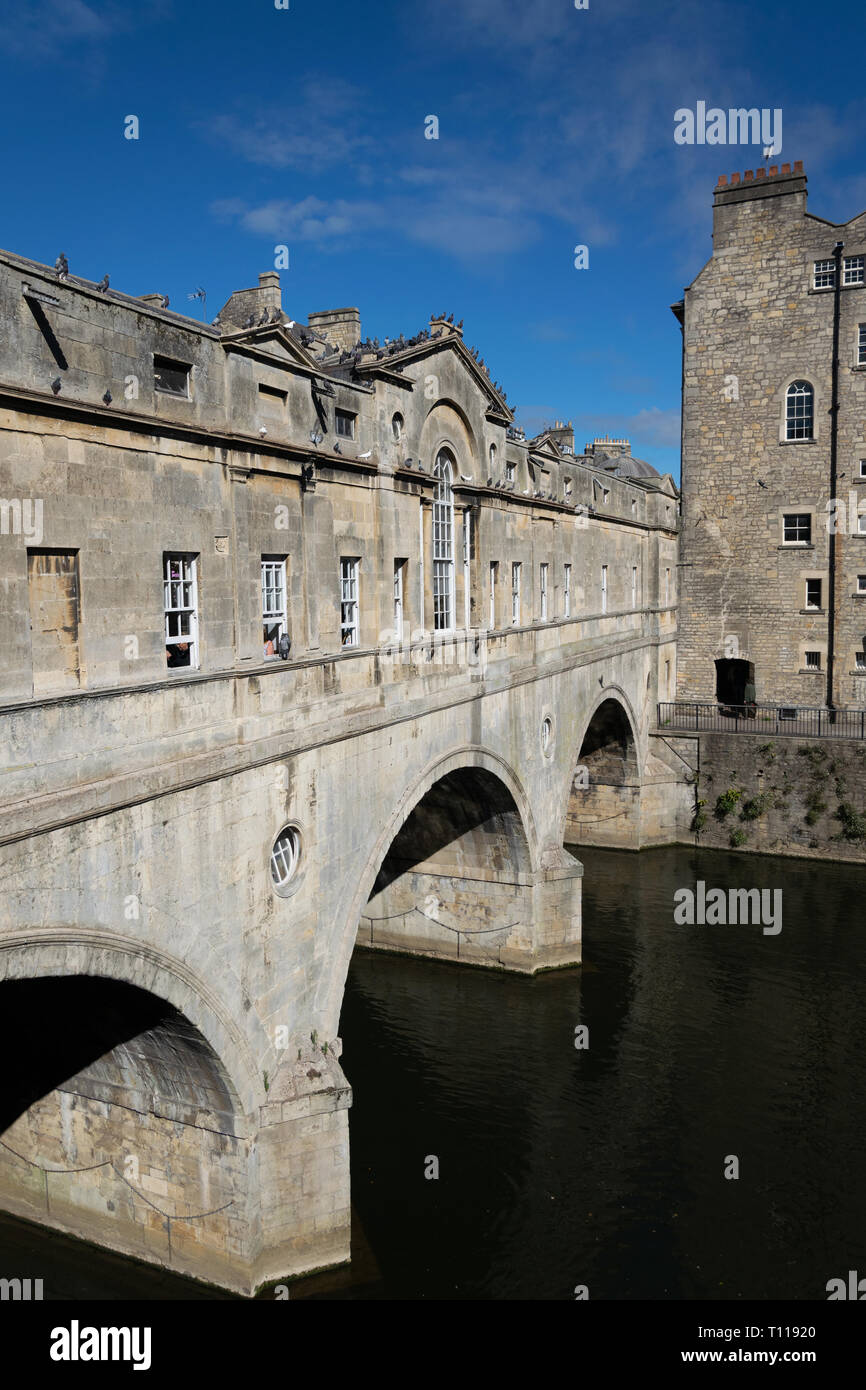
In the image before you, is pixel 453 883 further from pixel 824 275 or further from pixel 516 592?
pixel 824 275

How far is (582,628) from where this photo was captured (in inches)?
1061

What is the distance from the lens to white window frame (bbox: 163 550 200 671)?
10.8 metres

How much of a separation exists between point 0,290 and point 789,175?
32.1 m

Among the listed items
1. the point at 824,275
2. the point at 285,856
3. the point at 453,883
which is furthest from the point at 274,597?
the point at 824,275

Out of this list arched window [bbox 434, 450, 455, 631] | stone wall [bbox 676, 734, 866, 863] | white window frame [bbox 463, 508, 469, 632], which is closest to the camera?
arched window [bbox 434, 450, 455, 631]

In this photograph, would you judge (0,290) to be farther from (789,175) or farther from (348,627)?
(789,175)

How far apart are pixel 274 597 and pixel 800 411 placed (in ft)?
88.6

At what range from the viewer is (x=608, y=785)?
109 feet

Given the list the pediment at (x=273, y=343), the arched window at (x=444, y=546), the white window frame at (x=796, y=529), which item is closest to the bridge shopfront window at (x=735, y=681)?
the white window frame at (x=796, y=529)

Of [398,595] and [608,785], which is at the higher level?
[398,595]

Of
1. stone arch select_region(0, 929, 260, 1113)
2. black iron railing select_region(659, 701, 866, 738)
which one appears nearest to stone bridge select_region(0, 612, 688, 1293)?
stone arch select_region(0, 929, 260, 1113)

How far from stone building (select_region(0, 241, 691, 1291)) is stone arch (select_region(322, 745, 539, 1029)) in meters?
0.09

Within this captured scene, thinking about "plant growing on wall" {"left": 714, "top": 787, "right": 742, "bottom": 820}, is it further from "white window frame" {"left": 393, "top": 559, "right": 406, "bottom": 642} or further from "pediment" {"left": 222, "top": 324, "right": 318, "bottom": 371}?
"pediment" {"left": 222, "top": 324, "right": 318, "bottom": 371}
